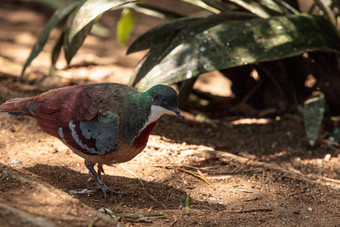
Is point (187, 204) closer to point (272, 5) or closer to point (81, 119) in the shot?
point (81, 119)

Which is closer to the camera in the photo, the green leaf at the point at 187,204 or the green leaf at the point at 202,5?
the green leaf at the point at 187,204

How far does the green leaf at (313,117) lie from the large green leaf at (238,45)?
52cm

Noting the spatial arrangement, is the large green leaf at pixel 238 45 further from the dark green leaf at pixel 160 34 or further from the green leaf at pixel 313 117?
the green leaf at pixel 313 117

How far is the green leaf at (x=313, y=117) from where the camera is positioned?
391cm

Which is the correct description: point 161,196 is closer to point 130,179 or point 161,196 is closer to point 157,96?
point 130,179

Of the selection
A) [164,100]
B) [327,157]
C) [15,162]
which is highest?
[164,100]

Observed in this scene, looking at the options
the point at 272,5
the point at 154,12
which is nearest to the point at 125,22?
the point at 154,12

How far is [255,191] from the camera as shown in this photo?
3281mm

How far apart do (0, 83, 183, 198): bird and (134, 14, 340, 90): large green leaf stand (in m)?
0.54

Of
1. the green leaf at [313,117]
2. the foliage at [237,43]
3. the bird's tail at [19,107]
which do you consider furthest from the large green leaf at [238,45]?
the bird's tail at [19,107]

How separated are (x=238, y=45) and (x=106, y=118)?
131 centimetres

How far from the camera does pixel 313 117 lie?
4012mm

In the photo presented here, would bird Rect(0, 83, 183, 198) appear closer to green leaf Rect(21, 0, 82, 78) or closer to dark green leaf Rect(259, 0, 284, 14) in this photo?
green leaf Rect(21, 0, 82, 78)

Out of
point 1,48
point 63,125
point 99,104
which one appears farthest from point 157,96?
point 1,48
